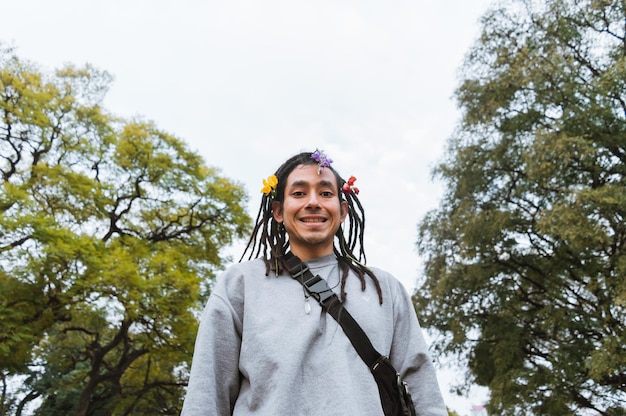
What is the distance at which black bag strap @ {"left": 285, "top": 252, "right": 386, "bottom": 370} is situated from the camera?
4.93 feet

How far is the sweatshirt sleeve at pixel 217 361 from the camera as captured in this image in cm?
144

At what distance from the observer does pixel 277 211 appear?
194 cm

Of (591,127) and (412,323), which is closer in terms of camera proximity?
(412,323)

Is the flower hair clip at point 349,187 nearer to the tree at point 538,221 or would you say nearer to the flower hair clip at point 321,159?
the flower hair clip at point 321,159

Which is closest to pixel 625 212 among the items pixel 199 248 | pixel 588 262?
pixel 588 262

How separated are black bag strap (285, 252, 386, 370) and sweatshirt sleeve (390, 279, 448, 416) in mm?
142

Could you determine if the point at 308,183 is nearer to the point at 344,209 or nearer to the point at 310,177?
the point at 310,177

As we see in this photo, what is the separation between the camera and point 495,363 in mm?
9703

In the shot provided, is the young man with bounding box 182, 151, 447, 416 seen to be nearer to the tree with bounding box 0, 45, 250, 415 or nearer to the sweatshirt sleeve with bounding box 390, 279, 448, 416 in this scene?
the sweatshirt sleeve with bounding box 390, 279, 448, 416

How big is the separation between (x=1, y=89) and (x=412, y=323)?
12836mm

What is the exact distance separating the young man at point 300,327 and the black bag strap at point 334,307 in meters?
0.02

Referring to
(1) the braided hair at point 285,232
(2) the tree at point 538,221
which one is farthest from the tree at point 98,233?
(1) the braided hair at point 285,232

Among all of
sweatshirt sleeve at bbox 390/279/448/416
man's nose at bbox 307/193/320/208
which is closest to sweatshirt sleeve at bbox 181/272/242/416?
man's nose at bbox 307/193/320/208

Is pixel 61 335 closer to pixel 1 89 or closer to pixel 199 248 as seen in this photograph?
pixel 199 248
